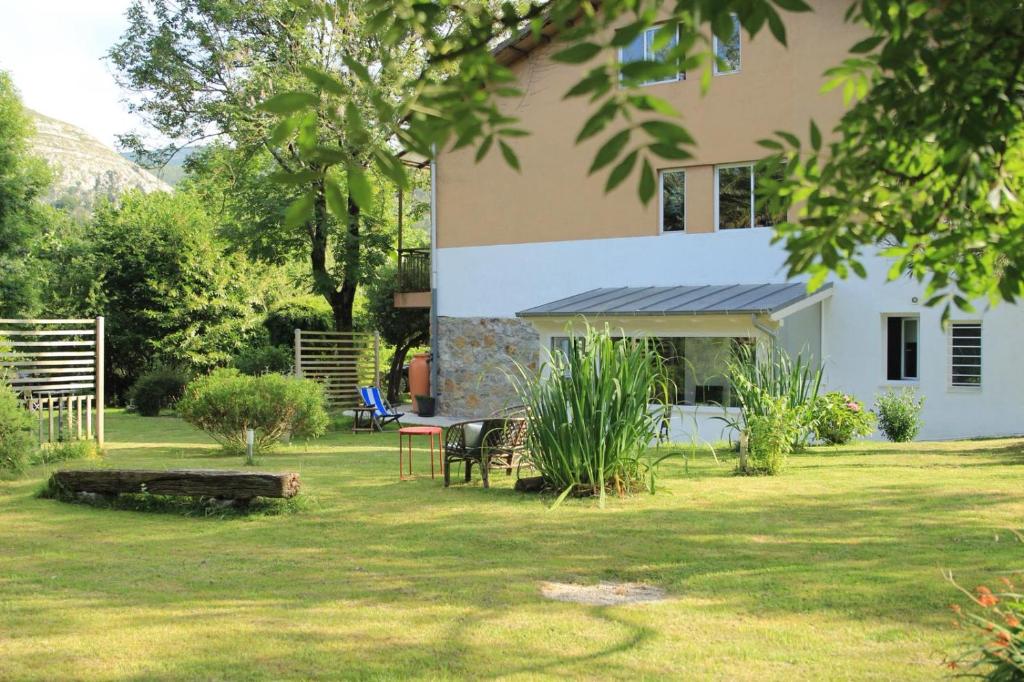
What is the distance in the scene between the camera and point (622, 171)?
2.24 metres

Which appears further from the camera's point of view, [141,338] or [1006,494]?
[141,338]

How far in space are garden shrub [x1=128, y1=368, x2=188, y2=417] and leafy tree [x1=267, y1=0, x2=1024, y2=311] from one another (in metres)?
21.7

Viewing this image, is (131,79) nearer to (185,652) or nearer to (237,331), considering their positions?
(237,331)

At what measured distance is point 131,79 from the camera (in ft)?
83.2

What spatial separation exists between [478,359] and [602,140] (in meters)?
5.63

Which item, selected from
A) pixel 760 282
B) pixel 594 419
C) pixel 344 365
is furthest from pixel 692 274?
pixel 594 419

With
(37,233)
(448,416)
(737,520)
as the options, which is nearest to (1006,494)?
(737,520)

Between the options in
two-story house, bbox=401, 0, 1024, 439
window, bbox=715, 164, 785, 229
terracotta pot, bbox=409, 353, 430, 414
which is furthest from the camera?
terracotta pot, bbox=409, 353, 430, 414

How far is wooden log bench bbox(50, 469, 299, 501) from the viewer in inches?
361

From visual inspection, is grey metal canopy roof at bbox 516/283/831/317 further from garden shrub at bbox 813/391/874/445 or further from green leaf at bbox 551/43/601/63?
green leaf at bbox 551/43/601/63

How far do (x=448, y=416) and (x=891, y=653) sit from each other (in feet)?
56.6

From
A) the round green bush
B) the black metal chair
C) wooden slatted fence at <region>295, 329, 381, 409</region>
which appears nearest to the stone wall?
wooden slatted fence at <region>295, 329, 381, 409</region>

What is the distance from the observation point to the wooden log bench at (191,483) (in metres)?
9.18

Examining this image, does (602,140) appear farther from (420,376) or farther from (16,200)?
(16,200)
